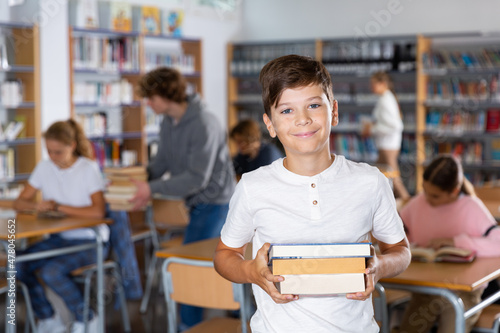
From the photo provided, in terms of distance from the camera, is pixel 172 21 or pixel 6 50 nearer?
pixel 6 50

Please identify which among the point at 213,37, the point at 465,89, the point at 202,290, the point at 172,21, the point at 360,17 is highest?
the point at 360,17

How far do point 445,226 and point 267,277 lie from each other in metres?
1.85

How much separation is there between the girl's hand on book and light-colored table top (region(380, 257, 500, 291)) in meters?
0.13

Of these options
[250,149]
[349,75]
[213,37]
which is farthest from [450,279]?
[213,37]

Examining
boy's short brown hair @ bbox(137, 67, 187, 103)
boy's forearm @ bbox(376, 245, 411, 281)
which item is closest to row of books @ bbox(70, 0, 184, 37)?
boy's short brown hair @ bbox(137, 67, 187, 103)

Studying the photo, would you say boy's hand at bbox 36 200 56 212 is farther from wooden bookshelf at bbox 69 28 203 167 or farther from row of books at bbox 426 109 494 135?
row of books at bbox 426 109 494 135

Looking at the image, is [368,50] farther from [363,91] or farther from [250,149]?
[250,149]

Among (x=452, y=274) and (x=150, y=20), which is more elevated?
(x=150, y=20)

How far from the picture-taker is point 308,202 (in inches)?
60.1

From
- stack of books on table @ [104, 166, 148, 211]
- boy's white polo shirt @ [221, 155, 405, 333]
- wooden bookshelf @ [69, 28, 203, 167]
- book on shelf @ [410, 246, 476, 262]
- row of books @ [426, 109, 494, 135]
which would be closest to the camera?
boy's white polo shirt @ [221, 155, 405, 333]

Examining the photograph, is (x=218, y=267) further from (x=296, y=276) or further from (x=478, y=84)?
(x=478, y=84)

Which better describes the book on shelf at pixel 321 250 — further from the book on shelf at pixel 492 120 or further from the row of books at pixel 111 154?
the book on shelf at pixel 492 120

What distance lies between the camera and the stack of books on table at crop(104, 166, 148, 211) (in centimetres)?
340

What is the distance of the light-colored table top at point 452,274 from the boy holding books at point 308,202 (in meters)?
0.84
